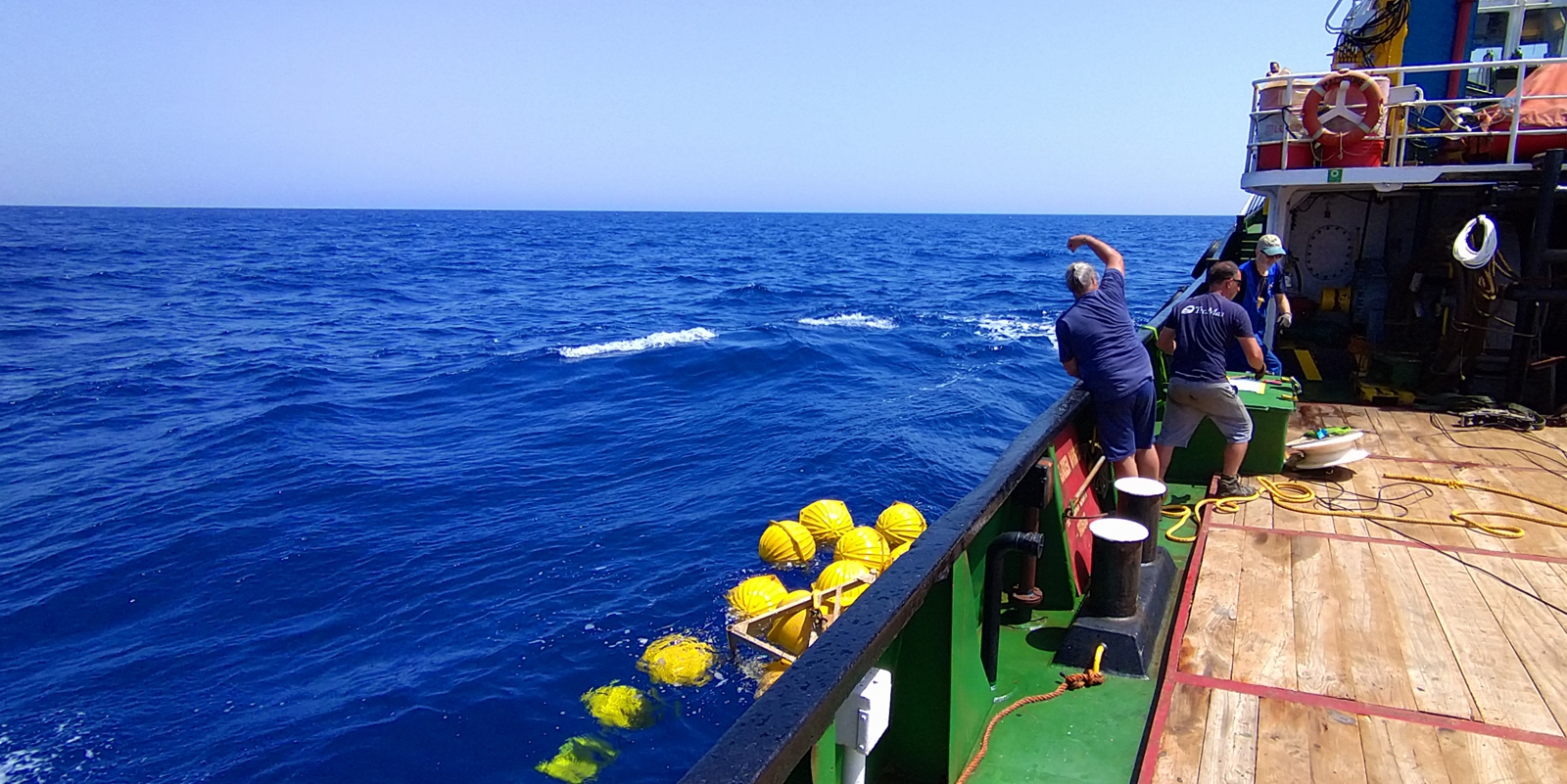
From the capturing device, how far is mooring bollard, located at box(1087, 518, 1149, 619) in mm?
3709

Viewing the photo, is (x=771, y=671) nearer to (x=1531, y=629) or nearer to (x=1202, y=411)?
(x=1202, y=411)

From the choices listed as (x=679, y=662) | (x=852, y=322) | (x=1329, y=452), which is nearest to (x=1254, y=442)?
(x=1329, y=452)

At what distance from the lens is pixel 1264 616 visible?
13.0 ft

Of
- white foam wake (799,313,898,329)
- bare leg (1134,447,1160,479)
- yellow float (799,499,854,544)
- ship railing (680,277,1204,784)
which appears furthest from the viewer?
white foam wake (799,313,898,329)

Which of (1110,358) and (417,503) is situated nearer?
(1110,358)

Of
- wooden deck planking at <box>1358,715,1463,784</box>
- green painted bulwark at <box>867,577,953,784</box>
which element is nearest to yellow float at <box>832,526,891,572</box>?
green painted bulwark at <box>867,577,953,784</box>

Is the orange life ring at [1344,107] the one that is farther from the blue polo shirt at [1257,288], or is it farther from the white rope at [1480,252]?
the blue polo shirt at [1257,288]

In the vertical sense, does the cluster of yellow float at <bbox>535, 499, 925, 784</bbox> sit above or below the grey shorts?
below

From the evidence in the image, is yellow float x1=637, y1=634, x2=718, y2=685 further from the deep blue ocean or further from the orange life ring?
the orange life ring

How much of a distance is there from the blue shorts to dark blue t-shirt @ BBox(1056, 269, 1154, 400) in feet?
0.18

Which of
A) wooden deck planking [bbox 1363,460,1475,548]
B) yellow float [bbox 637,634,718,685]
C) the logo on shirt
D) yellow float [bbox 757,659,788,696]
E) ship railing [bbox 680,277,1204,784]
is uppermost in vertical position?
the logo on shirt

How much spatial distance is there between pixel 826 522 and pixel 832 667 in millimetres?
7534

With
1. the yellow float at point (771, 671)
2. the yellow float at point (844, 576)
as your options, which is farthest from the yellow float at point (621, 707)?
the yellow float at point (844, 576)

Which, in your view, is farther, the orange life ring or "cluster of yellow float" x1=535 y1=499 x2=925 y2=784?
the orange life ring
